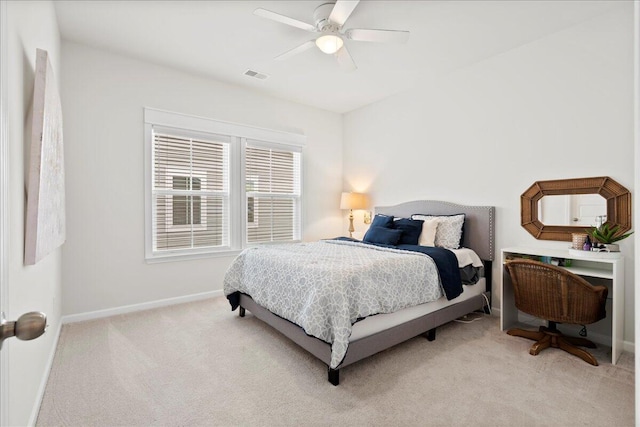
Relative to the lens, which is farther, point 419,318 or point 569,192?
point 569,192

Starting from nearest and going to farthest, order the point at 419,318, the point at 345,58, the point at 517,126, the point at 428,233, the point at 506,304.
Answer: the point at 419,318 → the point at 345,58 → the point at 506,304 → the point at 517,126 → the point at 428,233

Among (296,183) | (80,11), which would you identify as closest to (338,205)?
(296,183)

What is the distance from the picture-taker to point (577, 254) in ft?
8.59

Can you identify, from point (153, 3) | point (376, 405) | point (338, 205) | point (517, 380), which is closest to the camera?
point (376, 405)

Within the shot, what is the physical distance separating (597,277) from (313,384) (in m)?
2.41

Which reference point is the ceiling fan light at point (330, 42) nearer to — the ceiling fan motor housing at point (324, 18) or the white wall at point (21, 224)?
the ceiling fan motor housing at point (324, 18)

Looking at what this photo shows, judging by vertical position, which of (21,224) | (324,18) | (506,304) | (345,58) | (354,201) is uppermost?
(324,18)

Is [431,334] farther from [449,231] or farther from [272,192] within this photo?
[272,192]

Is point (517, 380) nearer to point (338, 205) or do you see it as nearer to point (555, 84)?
point (555, 84)

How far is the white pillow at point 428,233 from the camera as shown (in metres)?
3.61

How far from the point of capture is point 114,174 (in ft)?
11.3

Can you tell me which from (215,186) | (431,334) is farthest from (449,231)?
(215,186)

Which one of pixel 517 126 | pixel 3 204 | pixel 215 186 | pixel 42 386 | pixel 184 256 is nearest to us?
pixel 3 204

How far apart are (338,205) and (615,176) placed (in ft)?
11.8
